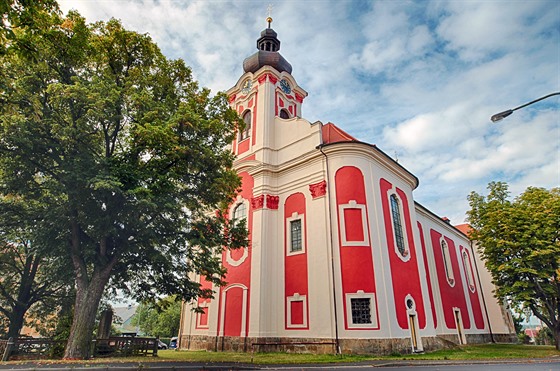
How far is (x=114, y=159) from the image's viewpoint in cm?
1166

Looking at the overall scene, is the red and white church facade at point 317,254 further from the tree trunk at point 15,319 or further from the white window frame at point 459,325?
the tree trunk at point 15,319

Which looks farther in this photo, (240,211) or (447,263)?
(447,263)

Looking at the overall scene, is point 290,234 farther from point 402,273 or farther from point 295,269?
point 402,273

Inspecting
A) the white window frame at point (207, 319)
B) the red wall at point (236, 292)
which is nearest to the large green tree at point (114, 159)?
the red wall at point (236, 292)

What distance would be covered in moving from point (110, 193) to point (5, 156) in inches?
123

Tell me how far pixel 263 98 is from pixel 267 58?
406 centimetres

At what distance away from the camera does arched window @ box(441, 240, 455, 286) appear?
1055 inches

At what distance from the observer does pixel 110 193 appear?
37.6 feet

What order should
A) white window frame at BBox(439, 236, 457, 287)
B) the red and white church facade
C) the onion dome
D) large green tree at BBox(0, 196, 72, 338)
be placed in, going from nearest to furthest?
large green tree at BBox(0, 196, 72, 338) → the red and white church facade → the onion dome → white window frame at BBox(439, 236, 457, 287)

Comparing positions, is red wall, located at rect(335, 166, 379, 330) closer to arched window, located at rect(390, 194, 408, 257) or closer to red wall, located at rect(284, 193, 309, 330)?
Answer: red wall, located at rect(284, 193, 309, 330)

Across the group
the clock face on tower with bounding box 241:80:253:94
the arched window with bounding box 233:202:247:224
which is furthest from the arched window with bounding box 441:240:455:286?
the clock face on tower with bounding box 241:80:253:94

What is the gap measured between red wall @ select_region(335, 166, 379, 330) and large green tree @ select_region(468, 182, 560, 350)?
10207 millimetres

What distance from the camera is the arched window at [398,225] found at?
1878cm

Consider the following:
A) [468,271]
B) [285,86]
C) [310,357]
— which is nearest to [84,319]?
[310,357]
